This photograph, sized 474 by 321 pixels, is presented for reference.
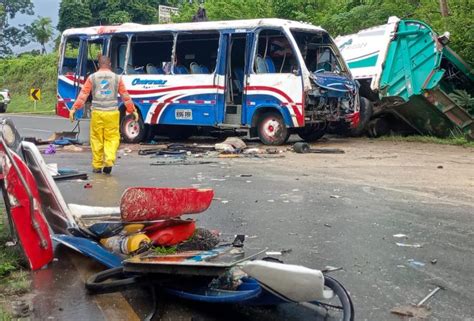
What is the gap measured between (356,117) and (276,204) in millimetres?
6854

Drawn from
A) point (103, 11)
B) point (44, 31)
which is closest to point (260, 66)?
point (103, 11)

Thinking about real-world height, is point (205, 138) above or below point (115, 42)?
below

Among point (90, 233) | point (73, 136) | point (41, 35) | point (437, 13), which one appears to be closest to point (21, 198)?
point (90, 233)

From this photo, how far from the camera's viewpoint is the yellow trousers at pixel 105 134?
922cm

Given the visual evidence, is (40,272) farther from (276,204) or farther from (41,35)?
(41,35)

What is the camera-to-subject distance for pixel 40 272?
443 cm

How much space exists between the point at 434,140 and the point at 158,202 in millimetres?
10365

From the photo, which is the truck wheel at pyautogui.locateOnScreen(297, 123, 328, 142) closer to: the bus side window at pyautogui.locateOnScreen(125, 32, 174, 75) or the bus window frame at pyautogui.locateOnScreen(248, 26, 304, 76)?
the bus window frame at pyautogui.locateOnScreen(248, 26, 304, 76)

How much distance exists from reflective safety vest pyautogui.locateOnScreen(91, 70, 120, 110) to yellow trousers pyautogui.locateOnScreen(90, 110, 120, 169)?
0.09 metres

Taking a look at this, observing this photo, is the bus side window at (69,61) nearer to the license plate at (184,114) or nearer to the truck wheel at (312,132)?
the license plate at (184,114)

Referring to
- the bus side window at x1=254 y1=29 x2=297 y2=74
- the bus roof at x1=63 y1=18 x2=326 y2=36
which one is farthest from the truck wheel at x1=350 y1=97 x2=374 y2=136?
the bus side window at x1=254 y1=29 x2=297 y2=74

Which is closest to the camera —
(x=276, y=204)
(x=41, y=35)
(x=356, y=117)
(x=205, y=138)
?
(x=276, y=204)

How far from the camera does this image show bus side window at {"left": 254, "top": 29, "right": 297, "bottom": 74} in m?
13.0

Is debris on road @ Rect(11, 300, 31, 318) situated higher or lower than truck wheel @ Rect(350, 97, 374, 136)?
lower
